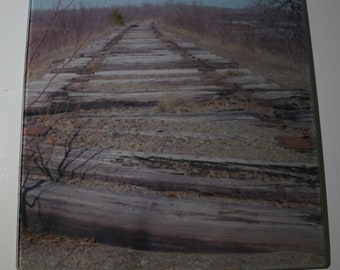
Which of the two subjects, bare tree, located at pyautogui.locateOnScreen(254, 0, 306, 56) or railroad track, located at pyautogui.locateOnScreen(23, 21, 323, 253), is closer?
railroad track, located at pyautogui.locateOnScreen(23, 21, 323, 253)

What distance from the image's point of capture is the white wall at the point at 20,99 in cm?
92

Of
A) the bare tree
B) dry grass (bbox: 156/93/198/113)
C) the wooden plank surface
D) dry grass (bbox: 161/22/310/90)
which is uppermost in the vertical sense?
the bare tree

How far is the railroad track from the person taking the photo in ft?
3.04

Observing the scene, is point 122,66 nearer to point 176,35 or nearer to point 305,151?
point 176,35

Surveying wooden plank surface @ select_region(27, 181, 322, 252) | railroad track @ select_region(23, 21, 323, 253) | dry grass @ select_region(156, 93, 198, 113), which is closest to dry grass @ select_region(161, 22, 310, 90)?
railroad track @ select_region(23, 21, 323, 253)

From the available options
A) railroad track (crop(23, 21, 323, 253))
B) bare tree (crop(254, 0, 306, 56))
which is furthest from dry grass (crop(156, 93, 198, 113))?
bare tree (crop(254, 0, 306, 56))

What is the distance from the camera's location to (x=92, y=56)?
3.27ft

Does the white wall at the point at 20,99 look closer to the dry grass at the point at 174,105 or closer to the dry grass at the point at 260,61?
the dry grass at the point at 260,61

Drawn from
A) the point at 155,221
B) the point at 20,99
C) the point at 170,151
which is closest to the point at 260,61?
the point at 170,151

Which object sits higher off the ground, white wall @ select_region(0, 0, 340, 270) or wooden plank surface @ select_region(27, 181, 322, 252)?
white wall @ select_region(0, 0, 340, 270)

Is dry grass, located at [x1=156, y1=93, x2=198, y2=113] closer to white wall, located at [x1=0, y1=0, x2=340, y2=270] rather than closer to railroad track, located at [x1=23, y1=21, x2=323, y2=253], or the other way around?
railroad track, located at [x1=23, y1=21, x2=323, y2=253]

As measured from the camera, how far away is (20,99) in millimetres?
956

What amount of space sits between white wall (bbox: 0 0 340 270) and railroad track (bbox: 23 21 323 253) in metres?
0.06

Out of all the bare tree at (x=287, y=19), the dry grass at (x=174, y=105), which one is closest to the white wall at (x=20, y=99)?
the bare tree at (x=287, y=19)
